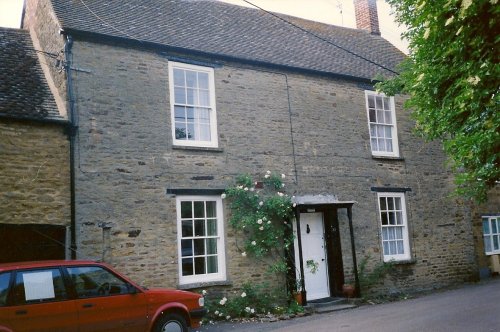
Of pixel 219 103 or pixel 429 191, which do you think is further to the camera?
pixel 429 191

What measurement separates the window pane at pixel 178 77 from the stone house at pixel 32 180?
3045mm

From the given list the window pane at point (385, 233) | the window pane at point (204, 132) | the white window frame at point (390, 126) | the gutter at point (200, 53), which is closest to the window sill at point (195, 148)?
the window pane at point (204, 132)

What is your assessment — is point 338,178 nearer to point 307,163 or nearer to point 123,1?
point 307,163

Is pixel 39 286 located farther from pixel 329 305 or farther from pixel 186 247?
pixel 329 305

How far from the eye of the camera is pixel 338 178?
14.3 m

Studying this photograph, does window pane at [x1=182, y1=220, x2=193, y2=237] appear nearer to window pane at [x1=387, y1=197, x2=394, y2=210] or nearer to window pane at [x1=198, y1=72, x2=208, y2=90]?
window pane at [x1=198, y1=72, x2=208, y2=90]

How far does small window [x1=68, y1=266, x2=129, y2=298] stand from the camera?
7383 millimetres

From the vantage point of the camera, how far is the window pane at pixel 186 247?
1149 cm

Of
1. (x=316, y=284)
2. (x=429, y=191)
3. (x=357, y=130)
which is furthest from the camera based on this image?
(x=429, y=191)

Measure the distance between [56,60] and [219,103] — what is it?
4.12m

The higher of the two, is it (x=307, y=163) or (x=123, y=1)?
(x=123, y=1)

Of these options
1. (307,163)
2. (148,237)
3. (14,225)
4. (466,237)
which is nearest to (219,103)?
(307,163)

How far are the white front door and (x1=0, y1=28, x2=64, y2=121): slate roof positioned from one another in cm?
723

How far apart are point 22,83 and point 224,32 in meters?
5.97
